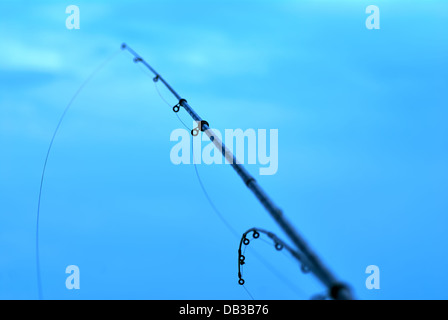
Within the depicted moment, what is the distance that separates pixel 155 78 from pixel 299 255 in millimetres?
8832

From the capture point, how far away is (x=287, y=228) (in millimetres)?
6859

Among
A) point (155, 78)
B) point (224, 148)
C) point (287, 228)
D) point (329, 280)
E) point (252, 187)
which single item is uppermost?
point (155, 78)
